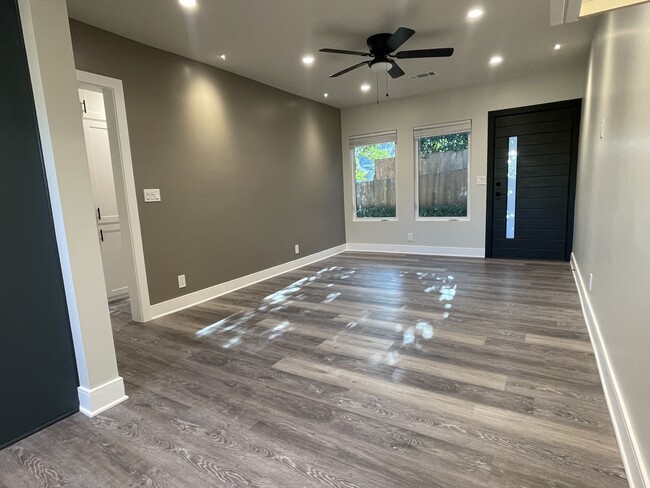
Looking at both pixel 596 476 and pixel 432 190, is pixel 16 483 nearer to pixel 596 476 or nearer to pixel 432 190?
pixel 596 476

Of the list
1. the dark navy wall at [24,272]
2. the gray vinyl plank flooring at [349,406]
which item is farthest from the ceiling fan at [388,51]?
the gray vinyl plank flooring at [349,406]

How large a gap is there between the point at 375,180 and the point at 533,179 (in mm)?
2517

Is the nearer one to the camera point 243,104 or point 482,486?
point 482,486

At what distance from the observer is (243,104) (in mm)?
4406

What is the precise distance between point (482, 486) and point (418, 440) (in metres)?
0.33

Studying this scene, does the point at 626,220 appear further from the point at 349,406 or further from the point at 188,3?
the point at 188,3

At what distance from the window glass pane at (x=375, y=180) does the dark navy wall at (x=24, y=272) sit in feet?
17.3

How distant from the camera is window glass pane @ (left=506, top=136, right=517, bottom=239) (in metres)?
5.17

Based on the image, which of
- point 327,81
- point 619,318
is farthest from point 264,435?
point 327,81

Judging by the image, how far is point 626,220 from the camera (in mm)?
1683

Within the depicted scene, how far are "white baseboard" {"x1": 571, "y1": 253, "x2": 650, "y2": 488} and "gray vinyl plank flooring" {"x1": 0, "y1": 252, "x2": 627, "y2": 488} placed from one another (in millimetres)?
49

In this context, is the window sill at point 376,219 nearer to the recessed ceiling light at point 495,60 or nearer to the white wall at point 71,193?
the recessed ceiling light at point 495,60

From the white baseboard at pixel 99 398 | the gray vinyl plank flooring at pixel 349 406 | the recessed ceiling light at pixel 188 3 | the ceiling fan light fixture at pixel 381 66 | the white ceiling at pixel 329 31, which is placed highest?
the white ceiling at pixel 329 31

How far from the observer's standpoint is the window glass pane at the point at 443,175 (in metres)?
5.64
